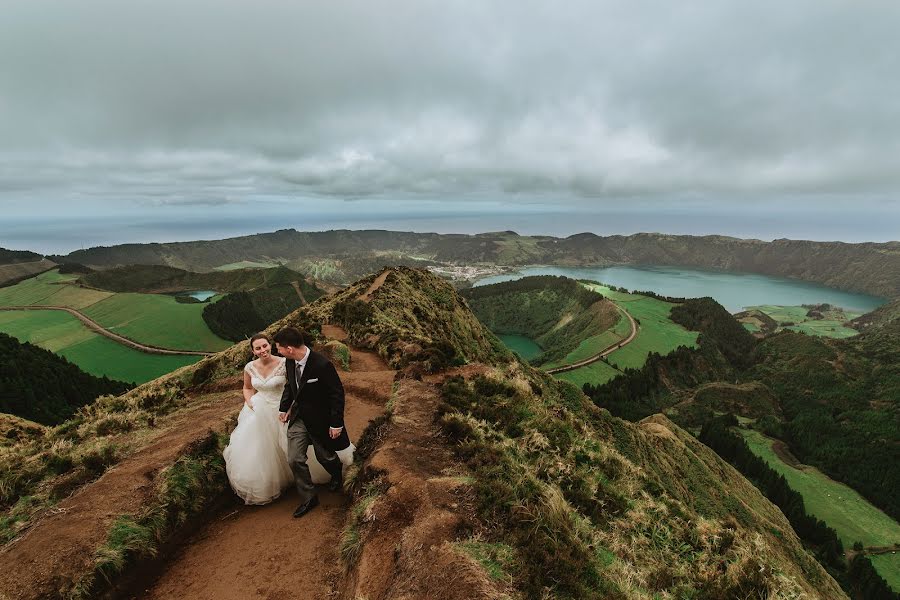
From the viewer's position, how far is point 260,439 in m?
7.66

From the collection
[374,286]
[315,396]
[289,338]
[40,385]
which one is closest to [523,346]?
[374,286]

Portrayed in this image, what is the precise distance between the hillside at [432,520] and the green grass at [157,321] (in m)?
105

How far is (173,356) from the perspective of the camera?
9256 centimetres

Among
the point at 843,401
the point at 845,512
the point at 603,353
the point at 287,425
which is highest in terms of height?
the point at 287,425

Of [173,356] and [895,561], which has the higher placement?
[173,356]

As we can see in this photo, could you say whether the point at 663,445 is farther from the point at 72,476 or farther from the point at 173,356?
the point at 173,356

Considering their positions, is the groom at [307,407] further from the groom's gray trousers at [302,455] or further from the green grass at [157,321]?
the green grass at [157,321]

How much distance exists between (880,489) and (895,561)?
23.0 m

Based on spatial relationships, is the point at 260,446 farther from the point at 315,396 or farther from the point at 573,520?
the point at 573,520

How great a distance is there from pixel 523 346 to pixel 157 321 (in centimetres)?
12879

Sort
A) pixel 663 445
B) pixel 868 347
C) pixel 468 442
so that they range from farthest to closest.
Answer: pixel 868 347, pixel 663 445, pixel 468 442

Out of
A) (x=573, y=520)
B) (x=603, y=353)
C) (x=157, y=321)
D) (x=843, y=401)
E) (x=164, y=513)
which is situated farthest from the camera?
(x=157, y=321)

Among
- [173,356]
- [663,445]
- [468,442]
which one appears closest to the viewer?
[468,442]

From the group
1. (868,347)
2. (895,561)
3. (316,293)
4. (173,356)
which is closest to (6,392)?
(173,356)
